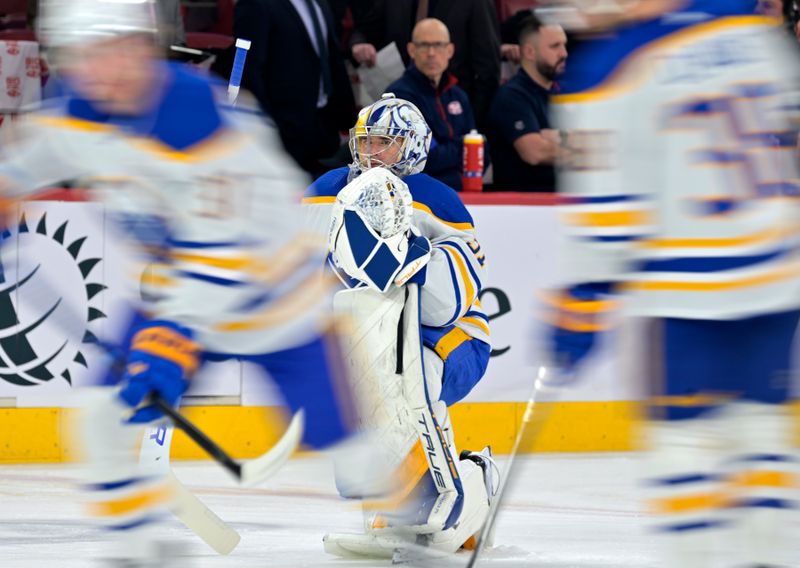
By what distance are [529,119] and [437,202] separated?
219 cm

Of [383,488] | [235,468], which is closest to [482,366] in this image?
[383,488]

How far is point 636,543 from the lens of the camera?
422cm

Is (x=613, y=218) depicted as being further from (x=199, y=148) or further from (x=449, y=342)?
(x=449, y=342)

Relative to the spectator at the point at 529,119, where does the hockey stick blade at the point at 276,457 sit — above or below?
above

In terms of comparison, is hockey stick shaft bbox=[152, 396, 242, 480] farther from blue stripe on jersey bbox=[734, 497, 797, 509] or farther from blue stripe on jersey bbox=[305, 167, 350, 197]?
blue stripe on jersey bbox=[305, 167, 350, 197]

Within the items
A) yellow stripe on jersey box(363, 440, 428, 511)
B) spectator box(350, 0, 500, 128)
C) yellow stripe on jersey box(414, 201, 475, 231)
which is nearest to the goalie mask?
yellow stripe on jersey box(414, 201, 475, 231)

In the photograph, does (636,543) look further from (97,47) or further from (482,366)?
(97,47)

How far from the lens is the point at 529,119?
6.26 m

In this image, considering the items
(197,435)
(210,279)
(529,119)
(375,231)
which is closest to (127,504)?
(197,435)

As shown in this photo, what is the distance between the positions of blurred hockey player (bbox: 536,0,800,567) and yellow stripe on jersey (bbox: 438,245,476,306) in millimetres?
1546

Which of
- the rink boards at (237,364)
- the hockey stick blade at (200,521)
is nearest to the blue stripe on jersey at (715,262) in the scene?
the hockey stick blade at (200,521)

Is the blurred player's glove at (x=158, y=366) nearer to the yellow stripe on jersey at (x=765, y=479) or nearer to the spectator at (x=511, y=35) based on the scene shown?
the yellow stripe on jersey at (x=765, y=479)

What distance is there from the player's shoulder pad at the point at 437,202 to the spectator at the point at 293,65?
2081 millimetres

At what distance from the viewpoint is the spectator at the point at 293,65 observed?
6148 mm
